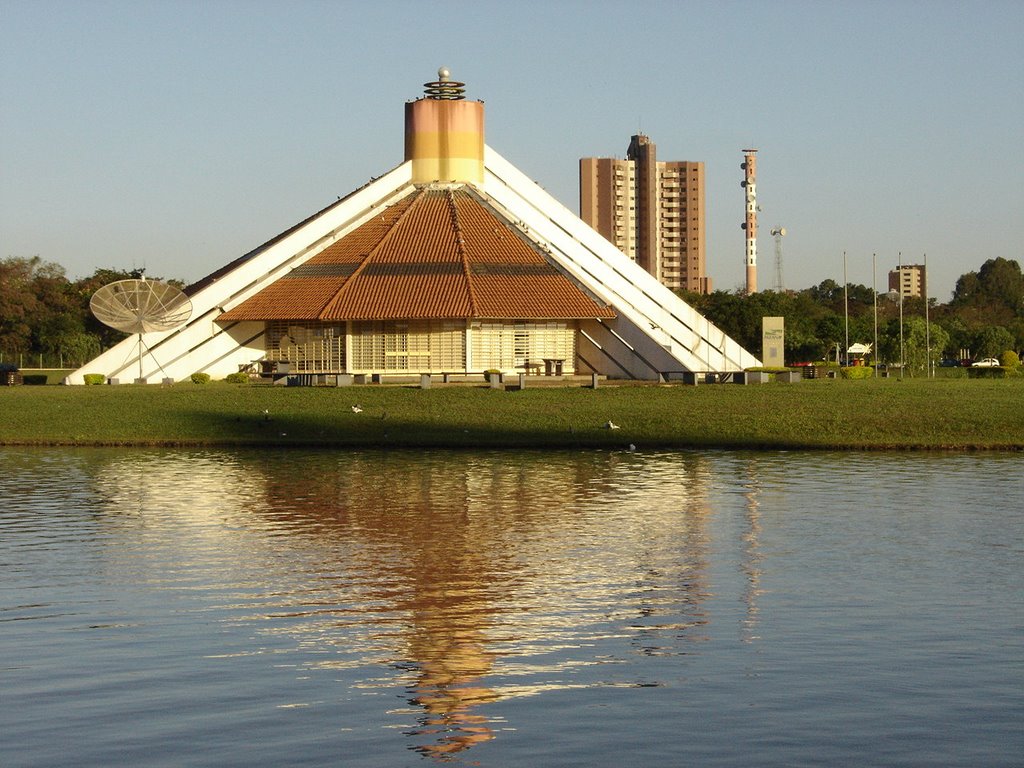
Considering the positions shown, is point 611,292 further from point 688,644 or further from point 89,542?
point 688,644

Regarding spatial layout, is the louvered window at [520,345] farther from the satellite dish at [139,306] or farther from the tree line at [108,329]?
the tree line at [108,329]

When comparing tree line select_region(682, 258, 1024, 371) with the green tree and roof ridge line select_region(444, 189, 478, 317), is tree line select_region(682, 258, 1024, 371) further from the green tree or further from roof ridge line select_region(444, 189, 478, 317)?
roof ridge line select_region(444, 189, 478, 317)

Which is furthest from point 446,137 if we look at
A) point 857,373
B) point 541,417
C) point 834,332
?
point 834,332

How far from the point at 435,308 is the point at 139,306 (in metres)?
13.5

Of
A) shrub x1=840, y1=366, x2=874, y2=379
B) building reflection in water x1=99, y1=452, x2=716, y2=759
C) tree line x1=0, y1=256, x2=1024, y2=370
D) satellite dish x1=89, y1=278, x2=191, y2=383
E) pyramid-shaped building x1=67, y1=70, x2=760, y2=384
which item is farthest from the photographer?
tree line x1=0, y1=256, x2=1024, y2=370

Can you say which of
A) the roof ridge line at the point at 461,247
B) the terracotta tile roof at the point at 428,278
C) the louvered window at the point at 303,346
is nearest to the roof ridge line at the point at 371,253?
the terracotta tile roof at the point at 428,278

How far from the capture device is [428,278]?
237 feet

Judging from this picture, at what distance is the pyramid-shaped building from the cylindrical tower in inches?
109

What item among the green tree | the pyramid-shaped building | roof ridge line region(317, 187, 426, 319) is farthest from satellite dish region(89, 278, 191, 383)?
the green tree

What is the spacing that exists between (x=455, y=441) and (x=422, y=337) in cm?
2361

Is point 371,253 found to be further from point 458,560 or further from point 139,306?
point 458,560

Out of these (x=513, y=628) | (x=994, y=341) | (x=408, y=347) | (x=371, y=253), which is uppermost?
(x=371, y=253)

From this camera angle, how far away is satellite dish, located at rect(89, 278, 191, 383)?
210 ft

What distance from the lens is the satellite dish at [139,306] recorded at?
2518 inches
